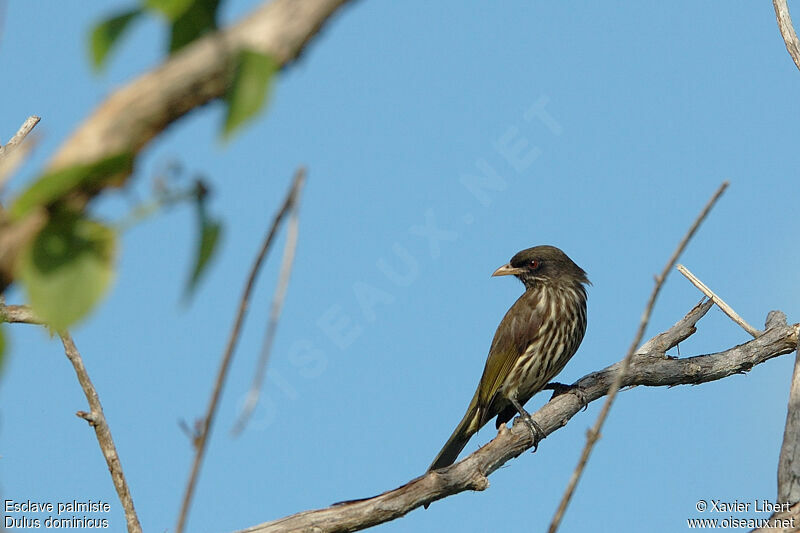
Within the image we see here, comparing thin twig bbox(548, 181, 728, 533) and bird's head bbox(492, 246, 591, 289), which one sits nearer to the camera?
thin twig bbox(548, 181, 728, 533)

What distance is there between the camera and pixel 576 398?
6.50 metres

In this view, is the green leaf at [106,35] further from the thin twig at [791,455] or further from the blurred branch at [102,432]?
the thin twig at [791,455]

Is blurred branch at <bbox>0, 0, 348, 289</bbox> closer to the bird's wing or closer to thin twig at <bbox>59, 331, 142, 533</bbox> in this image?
thin twig at <bbox>59, 331, 142, 533</bbox>

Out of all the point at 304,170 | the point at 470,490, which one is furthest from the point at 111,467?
the point at 304,170

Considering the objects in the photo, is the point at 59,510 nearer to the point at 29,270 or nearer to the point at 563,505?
the point at 563,505

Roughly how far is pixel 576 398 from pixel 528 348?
0.98 metres

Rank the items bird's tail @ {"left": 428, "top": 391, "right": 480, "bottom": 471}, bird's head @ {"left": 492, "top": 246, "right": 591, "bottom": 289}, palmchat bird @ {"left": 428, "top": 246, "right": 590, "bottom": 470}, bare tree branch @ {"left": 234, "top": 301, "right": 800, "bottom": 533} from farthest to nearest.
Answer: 1. bird's head @ {"left": 492, "top": 246, "right": 591, "bottom": 289}
2. palmchat bird @ {"left": 428, "top": 246, "right": 590, "bottom": 470}
3. bird's tail @ {"left": 428, "top": 391, "right": 480, "bottom": 471}
4. bare tree branch @ {"left": 234, "top": 301, "right": 800, "bottom": 533}

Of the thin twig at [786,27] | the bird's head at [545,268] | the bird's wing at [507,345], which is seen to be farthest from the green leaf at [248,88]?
the bird's head at [545,268]

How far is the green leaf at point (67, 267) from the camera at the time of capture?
0.92 meters

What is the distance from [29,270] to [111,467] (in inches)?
162

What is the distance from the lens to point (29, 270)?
0.94 meters

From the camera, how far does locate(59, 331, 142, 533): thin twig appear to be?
184 inches

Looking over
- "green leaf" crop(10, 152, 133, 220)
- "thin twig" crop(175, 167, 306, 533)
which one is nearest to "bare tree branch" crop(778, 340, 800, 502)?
"thin twig" crop(175, 167, 306, 533)

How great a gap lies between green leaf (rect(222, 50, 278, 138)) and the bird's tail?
6.11 m
